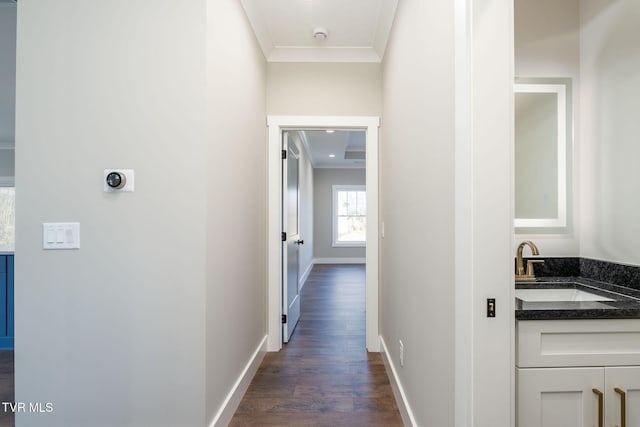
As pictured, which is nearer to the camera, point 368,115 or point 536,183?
point 536,183

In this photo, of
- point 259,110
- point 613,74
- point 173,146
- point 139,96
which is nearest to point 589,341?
point 613,74

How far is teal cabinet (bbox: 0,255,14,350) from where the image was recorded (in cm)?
275

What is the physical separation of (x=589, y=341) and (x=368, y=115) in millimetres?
2254

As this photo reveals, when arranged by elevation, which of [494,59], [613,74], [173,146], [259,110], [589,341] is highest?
[259,110]

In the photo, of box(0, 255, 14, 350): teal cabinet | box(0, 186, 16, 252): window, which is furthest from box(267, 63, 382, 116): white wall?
box(0, 186, 16, 252): window

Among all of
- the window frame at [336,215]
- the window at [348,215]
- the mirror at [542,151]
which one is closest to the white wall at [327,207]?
the window frame at [336,215]

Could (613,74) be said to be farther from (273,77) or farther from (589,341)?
(273,77)

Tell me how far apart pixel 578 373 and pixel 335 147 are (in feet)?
17.7

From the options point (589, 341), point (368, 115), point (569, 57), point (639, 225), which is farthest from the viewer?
point (368, 115)

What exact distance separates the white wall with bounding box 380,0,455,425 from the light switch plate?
1685mm

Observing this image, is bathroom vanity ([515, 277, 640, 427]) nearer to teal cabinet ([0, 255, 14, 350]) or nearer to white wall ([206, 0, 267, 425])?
white wall ([206, 0, 267, 425])

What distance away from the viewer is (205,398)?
58.0 inches

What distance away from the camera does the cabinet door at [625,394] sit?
1086 mm

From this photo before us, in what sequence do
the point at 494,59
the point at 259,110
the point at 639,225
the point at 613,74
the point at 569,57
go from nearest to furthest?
the point at 494,59 < the point at 639,225 < the point at 613,74 < the point at 569,57 < the point at 259,110
